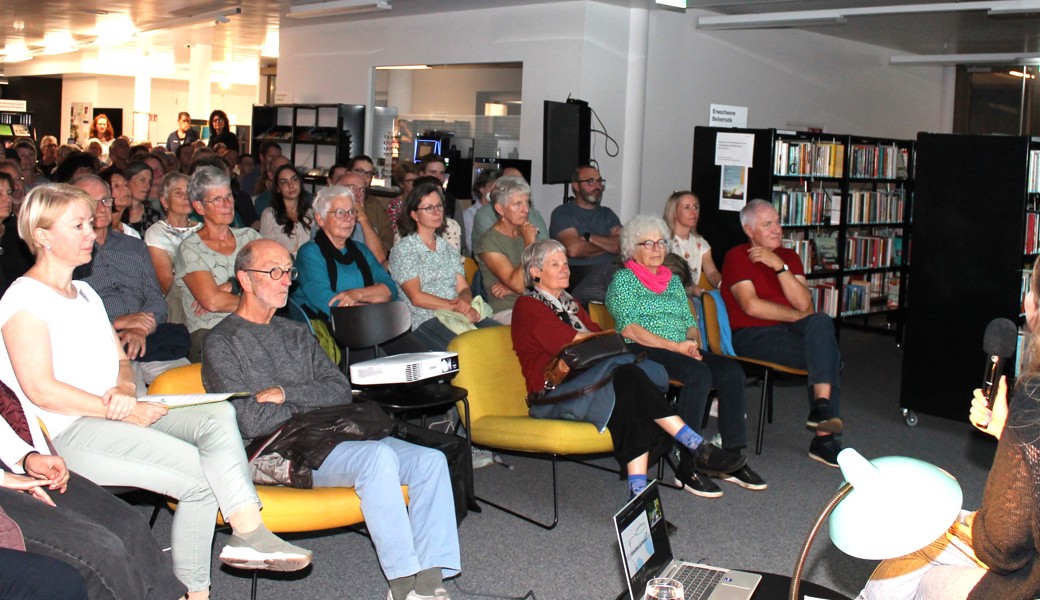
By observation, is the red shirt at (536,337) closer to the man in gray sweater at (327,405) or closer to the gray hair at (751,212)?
the man in gray sweater at (327,405)

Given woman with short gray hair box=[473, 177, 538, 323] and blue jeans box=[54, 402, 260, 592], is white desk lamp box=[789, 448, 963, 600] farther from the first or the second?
woman with short gray hair box=[473, 177, 538, 323]

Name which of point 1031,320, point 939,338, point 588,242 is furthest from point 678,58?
point 1031,320

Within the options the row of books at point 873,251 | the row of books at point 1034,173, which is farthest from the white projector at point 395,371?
the row of books at point 873,251

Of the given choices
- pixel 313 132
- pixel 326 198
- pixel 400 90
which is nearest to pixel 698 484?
pixel 326 198

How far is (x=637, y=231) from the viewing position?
512 cm

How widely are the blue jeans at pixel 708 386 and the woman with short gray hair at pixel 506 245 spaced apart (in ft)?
3.26

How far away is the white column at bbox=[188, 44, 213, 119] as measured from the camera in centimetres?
1727

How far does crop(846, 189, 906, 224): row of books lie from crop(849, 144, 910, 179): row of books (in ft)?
0.60

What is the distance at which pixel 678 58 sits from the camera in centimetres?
1002

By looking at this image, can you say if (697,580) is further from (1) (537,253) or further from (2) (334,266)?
(2) (334,266)

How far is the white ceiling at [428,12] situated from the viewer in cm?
930

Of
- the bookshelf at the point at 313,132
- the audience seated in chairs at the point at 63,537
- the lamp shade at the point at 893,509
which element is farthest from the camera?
the bookshelf at the point at 313,132

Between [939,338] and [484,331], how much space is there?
10.3 feet

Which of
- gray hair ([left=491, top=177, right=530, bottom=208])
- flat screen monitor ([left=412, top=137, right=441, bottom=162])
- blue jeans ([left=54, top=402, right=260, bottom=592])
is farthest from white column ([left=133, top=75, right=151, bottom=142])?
blue jeans ([left=54, top=402, right=260, bottom=592])
